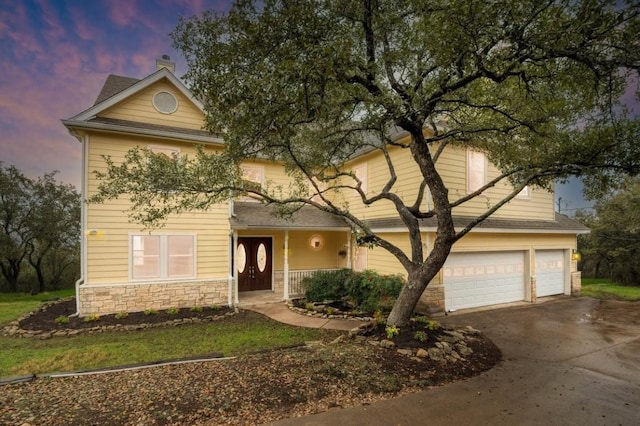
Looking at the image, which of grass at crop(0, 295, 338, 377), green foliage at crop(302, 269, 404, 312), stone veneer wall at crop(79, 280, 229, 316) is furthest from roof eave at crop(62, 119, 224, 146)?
green foliage at crop(302, 269, 404, 312)

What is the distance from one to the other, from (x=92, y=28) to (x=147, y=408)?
10805 mm

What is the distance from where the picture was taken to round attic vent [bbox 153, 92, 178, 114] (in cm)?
1092

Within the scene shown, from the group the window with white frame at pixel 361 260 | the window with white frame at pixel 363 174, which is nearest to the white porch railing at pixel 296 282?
the window with white frame at pixel 361 260

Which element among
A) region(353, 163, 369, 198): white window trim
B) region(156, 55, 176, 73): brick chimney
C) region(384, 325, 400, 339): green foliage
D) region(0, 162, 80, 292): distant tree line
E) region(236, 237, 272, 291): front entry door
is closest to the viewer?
region(384, 325, 400, 339): green foliage

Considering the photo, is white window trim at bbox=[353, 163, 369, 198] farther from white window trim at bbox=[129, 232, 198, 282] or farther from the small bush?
the small bush

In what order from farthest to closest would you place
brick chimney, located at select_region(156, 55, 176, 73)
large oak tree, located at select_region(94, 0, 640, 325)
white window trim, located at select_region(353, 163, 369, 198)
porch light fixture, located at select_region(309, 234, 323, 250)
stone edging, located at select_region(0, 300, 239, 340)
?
porch light fixture, located at select_region(309, 234, 323, 250) < white window trim, located at select_region(353, 163, 369, 198) < brick chimney, located at select_region(156, 55, 176, 73) < stone edging, located at select_region(0, 300, 239, 340) < large oak tree, located at select_region(94, 0, 640, 325)

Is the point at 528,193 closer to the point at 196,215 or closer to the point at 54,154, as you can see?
the point at 196,215

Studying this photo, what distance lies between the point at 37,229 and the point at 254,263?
12355 millimetres

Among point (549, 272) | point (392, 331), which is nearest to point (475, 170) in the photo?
point (549, 272)

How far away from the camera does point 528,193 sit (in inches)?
475

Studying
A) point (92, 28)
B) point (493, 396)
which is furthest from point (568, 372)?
point (92, 28)

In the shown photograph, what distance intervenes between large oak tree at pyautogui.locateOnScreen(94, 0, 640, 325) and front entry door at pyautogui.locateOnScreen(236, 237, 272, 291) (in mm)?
6572

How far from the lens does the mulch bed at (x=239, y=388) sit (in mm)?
3809

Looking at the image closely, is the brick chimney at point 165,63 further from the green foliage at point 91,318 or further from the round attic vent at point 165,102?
the green foliage at point 91,318
